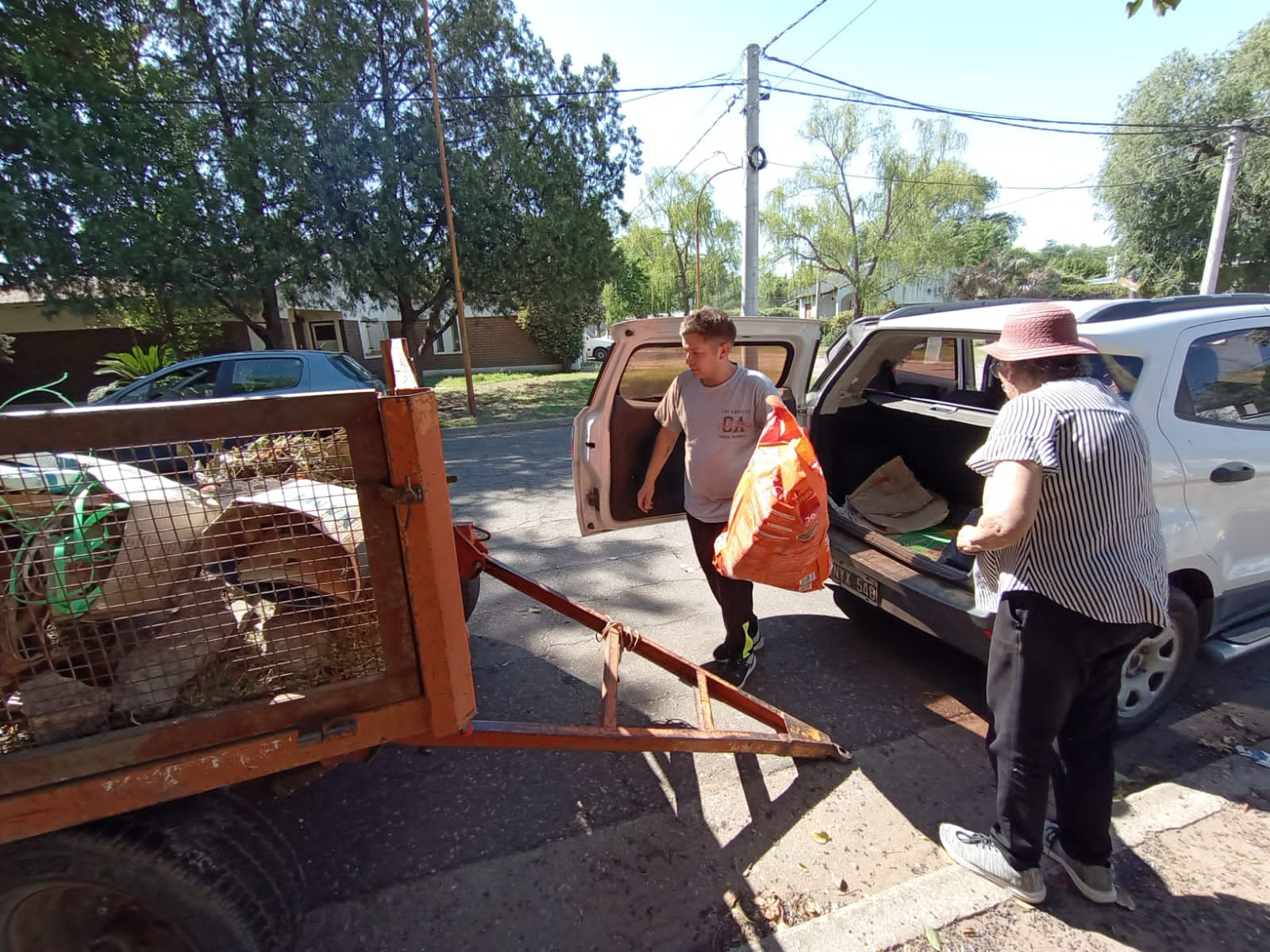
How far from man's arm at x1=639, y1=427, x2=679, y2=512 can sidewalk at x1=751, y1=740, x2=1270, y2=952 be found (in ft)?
6.55

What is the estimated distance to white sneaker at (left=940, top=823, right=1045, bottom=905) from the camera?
2.02 m

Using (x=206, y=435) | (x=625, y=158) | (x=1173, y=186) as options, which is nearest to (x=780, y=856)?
(x=206, y=435)

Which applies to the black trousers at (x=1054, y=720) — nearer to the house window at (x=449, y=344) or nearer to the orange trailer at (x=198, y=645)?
the orange trailer at (x=198, y=645)

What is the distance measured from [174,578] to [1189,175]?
28270 millimetres

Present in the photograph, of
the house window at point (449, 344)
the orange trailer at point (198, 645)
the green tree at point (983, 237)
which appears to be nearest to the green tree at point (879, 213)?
the green tree at point (983, 237)

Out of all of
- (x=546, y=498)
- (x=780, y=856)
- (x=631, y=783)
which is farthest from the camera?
(x=546, y=498)

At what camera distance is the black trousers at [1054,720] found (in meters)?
1.85

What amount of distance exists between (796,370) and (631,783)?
245 cm

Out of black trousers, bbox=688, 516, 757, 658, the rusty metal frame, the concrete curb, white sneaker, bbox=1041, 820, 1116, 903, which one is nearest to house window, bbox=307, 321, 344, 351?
the concrete curb

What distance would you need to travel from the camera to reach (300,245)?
12016 mm

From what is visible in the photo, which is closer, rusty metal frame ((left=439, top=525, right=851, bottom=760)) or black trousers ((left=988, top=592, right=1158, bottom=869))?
black trousers ((left=988, top=592, right=1158, bottom=869))

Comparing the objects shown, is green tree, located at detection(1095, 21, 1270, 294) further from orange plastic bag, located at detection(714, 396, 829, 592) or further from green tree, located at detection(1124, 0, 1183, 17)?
orange plastic bag, located at detection(714, 396, 829, 592)

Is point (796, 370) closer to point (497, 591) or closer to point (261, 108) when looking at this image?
point (497, 591)

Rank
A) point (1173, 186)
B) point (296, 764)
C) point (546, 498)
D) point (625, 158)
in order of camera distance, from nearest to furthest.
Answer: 1. point (296, 764)
2. point (546, 498)
3. point (625, 158)
4. point (1173, 186)
